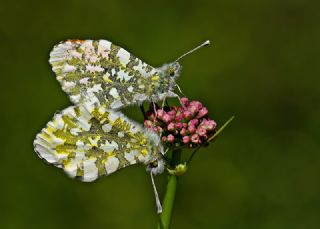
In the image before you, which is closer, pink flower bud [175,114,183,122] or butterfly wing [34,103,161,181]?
butterfly wing [34,103,161,181]

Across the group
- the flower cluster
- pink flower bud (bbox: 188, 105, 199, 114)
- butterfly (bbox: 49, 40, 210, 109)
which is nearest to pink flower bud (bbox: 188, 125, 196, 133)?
the flower cluster

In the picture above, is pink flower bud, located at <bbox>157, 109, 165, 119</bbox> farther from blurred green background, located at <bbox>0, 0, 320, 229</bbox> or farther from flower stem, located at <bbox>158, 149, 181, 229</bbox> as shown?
blurred green background, located at <bbox>0, 0, 320, 229</bbox>

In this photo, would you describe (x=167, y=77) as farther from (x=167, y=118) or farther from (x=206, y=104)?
(x=206, y=104)

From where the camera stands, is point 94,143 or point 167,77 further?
point 167,77

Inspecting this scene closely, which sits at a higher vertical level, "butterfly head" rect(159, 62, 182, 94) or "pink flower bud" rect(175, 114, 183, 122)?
"butterfly head" rect(159, 62, 182, 94)

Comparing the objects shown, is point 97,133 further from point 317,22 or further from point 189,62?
point 317,22

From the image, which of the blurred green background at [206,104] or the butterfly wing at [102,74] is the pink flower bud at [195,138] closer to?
the butterfly wing at [102,74]

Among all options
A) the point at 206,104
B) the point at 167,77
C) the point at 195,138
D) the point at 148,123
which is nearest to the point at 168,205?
the point at 195,138
